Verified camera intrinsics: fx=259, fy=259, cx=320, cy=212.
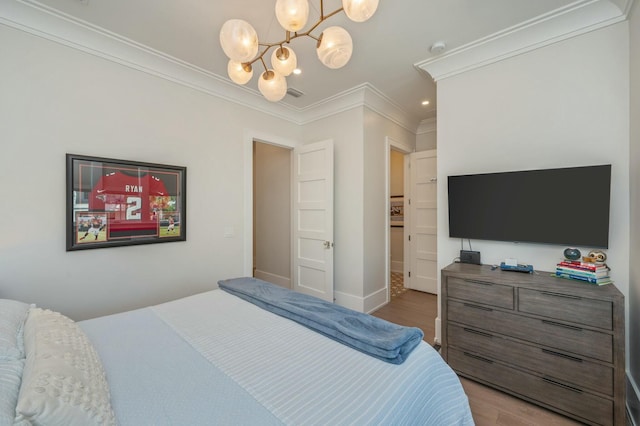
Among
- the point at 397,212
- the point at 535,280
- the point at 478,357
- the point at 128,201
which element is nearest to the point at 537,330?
the point at 535,280

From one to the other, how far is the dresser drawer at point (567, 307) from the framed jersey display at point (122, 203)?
299 centimetres

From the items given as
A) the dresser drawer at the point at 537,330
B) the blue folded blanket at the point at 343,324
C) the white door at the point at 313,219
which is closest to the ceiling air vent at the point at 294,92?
the white door at the point at 313,219

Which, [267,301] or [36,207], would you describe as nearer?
[267,301]

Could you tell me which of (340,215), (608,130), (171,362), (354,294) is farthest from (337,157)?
(171,362)

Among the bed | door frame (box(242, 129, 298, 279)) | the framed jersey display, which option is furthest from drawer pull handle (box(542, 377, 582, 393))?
the framed jersey display

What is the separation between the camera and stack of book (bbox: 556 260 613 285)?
1748 millimetres

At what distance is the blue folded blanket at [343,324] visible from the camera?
1.15 meters

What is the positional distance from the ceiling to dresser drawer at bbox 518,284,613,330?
81.2 inches

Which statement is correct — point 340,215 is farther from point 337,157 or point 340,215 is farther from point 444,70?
point 444,70

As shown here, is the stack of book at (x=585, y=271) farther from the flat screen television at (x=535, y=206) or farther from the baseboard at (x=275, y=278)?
the baseboard at (x=275, y=278)

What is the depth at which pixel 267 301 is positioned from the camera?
1.73 meters

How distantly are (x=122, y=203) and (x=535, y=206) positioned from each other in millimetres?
3420

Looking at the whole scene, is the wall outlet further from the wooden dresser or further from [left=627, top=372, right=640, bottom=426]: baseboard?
[left=627, top=372, right=640, bottom=426]: baseboard

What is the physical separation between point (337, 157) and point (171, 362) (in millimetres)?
2867
